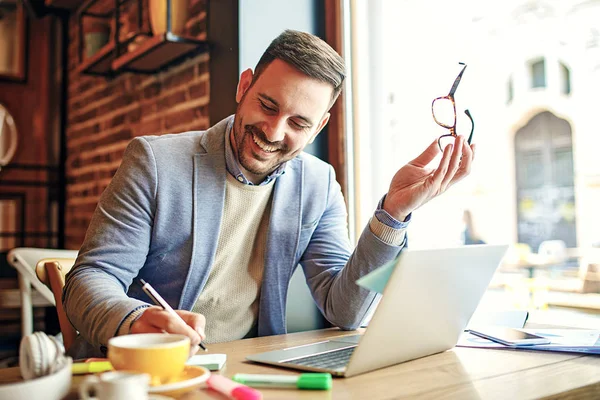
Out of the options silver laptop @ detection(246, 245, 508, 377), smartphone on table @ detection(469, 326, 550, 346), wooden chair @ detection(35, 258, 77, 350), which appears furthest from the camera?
wooden chair @ detection(35, 258, 77, 350)

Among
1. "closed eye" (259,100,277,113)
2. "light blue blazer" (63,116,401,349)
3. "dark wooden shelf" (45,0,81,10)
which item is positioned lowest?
"light blue blazer" (63,116,401,349)

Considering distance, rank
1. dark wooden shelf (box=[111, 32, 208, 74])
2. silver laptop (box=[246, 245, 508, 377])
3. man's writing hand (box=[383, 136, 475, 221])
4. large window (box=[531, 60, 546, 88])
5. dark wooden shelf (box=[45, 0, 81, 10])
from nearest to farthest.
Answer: silver laptop (box=[246, 245, 508, 377]), man's writing hand (box=[383, 136, 475, 221]), large window (box=[531, 60, 546, 88]), dark wooden shelf (box=[111, 32, 208, 74]), dark wooden shelf (box=[45, 0, 81, 10])

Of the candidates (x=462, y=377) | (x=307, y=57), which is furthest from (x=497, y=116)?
(x=462, y=377)

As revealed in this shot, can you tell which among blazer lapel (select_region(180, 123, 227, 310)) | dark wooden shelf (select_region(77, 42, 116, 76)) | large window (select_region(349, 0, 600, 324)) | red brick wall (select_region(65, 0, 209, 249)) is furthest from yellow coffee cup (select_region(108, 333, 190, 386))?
dark wooden shelf (select_region(77, 42, 116, 76))

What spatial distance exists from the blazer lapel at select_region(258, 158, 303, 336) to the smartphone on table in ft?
1.55

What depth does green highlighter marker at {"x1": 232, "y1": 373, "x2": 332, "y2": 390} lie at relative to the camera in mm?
838

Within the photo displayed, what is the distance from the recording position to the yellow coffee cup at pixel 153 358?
0.77 metres

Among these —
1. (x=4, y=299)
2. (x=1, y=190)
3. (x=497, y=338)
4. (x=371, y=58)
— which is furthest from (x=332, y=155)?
(x=1, y=190)

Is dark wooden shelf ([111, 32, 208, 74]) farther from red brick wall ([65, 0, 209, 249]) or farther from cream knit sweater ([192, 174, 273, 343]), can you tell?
cream knit sweater ([192, 174, 273, 343])

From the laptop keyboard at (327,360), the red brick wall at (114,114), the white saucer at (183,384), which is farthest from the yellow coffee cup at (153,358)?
the red brick wall at (114,114)

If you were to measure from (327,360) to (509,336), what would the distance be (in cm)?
43

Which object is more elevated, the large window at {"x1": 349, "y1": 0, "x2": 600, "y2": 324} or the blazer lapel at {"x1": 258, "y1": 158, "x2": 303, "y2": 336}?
the large window at {"x1": 349, "y1": 0, "x2": 600, "y2": 324}

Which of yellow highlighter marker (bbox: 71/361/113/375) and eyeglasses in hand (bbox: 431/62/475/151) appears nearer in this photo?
yellow highlighter marker (bbox: 71/361/113/375)

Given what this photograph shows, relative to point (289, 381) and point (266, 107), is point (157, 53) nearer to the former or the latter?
point (266, 107)
